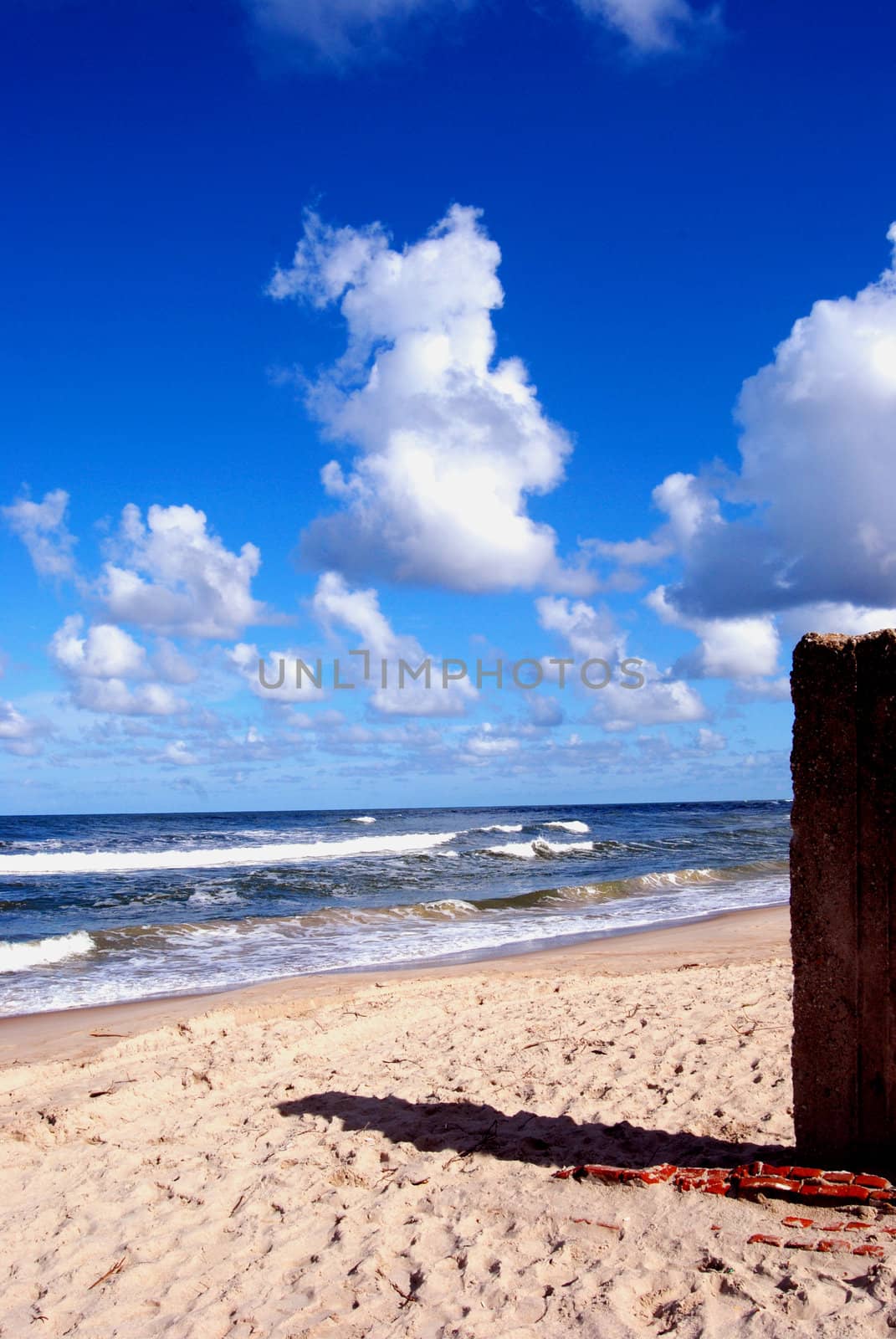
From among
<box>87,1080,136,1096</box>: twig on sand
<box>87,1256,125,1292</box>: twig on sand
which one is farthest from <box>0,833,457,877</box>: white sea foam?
<box>87,1256,125,1292</box>: twig on sand

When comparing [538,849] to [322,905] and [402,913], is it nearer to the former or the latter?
[322,905]

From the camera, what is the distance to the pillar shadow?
14.9 ft

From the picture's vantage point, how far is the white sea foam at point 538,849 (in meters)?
28.8

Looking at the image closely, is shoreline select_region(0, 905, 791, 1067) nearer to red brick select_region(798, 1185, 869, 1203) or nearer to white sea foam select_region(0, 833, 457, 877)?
→ red brick select_region(798, 1185, 869, 1203)

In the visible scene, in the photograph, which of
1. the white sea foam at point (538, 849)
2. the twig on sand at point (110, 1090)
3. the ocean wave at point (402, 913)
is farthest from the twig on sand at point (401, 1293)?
the white sea foam at point (538, 849)

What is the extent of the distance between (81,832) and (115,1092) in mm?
49422

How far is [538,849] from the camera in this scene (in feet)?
98.9

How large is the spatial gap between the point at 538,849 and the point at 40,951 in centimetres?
1933

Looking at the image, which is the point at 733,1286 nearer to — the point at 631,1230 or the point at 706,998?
the point at 631,1230

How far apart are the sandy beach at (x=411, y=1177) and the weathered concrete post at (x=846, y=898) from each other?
0.49 m

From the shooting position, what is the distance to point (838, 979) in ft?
13.1

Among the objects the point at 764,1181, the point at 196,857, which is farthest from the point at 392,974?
the point at 196,857

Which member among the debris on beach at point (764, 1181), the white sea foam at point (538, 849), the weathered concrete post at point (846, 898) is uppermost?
the weathered concrete post at point (846, 898)

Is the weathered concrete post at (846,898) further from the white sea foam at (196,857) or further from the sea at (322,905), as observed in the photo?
the white sea foam at (196,857)
